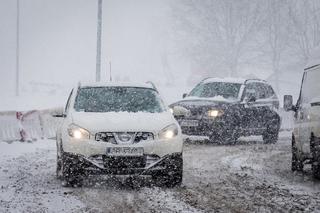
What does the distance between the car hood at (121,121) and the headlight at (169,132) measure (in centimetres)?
6

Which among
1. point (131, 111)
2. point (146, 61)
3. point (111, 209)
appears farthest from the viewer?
point (146, 61)

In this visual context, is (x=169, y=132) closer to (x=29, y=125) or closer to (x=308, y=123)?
(x=308, y=123)

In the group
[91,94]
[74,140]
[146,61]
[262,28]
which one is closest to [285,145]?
[91,94]

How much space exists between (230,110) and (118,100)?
6.95 metres

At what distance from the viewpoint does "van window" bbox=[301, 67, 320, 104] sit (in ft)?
35.3

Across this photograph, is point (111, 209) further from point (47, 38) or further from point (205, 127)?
point (47, 38)

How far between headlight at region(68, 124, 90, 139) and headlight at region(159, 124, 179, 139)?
1056mm

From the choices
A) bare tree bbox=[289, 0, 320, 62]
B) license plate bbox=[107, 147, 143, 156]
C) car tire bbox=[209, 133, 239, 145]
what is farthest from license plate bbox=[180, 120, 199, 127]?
bare tree bbox=[289, 0, 320, 62]

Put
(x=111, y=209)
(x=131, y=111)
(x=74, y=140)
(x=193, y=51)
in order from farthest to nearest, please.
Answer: (x=193, y=51), (x=131, y=111), (x=74, y=140), (x=111, y=209)

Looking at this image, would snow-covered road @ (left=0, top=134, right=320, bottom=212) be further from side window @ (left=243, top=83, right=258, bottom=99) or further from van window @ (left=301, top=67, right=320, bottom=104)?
side window @ (left=243, top=83, right=258, bottom=99)

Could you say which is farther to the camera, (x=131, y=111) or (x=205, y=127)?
(x=205, y=127)

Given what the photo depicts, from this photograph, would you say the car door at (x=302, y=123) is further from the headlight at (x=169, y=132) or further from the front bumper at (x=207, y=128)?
the front bumper at (x=207, y=128)

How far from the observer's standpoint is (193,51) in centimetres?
5288

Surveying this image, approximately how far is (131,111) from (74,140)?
1.35 meters
